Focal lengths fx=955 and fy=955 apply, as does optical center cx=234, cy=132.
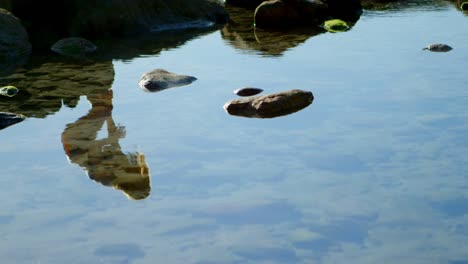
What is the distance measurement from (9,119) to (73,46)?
173 inches

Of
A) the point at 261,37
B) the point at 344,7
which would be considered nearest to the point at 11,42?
the point at 261,37

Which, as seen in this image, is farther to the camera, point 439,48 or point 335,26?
point 335,26

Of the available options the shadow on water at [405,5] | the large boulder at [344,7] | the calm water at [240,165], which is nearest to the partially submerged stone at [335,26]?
the large boulder at [344,7]

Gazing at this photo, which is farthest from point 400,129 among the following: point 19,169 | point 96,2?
point 96,2

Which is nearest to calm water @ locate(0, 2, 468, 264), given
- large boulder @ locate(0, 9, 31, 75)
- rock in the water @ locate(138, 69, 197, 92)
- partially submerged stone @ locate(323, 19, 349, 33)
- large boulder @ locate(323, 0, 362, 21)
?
rock in the water @ locate(138, 69, 197, 92)

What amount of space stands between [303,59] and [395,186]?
19.3 feet

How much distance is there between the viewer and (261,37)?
645 inches

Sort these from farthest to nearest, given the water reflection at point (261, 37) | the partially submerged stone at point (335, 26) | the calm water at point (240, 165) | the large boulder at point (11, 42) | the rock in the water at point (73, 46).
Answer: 1. the partially submerged stone at point (335, 26)
2. the water reflection at point (261, 37)
3. the rock in the water at point (73, 46)
4. the large boulder at point (11, 42)
5. the calm water at point (240, 165)

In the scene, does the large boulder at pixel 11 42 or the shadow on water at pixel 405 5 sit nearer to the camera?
the large boulder at pixel 11 42

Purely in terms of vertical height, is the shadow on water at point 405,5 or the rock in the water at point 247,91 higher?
the rock in the water at point 247,91

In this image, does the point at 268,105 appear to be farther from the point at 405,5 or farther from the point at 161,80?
the point at 405,5

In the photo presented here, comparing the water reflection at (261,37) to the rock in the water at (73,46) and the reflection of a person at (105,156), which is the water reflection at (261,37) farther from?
the reflection of a person at (105,156)

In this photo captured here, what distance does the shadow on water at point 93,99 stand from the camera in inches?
358

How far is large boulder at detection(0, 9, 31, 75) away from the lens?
14352 millimetres
